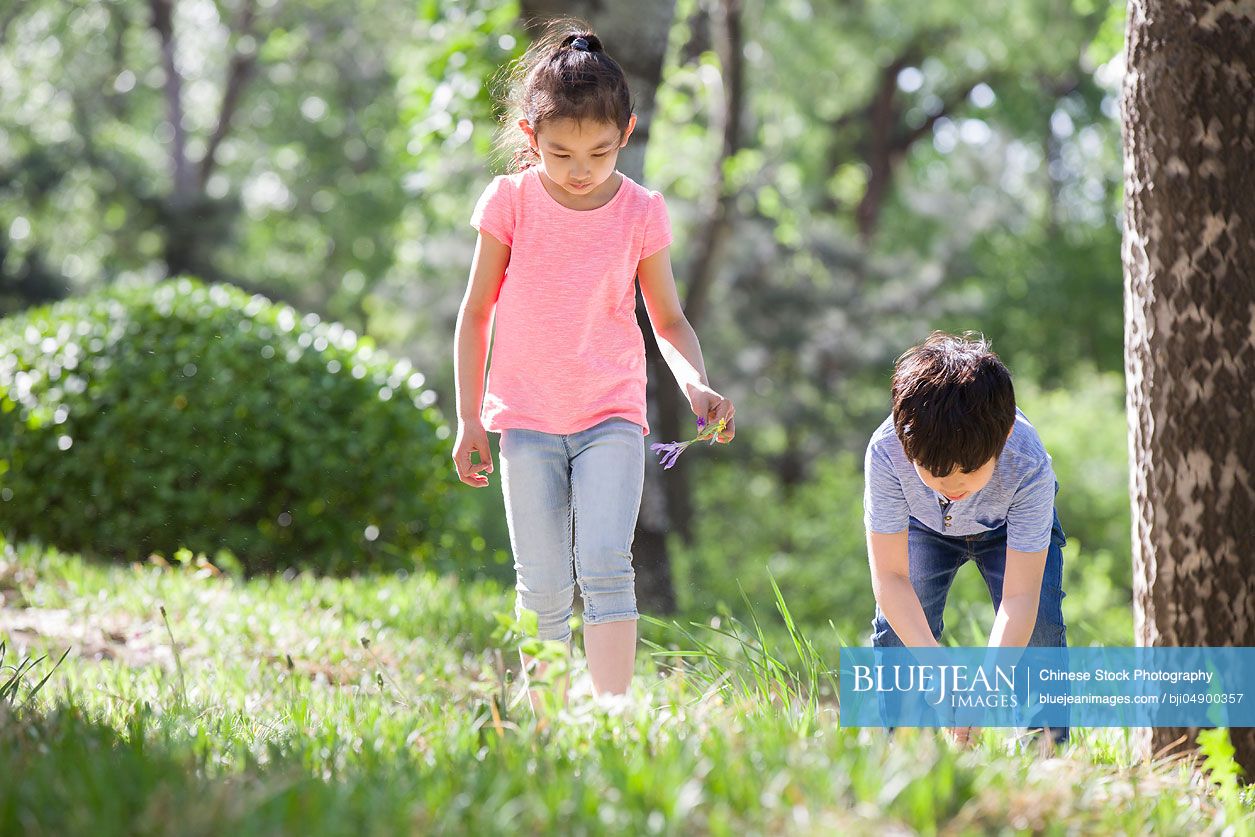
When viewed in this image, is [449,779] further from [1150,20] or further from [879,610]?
[1150,20]

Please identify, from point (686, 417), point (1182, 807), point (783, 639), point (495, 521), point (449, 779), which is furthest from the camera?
point (686, 417)

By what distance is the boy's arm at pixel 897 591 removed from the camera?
287cm

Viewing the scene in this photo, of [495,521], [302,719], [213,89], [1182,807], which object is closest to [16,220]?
[213,89]

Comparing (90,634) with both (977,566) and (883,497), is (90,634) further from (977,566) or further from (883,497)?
(977,566)

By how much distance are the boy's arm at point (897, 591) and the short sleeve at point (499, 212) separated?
1.18 metres

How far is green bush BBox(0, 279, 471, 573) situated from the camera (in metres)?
6.38

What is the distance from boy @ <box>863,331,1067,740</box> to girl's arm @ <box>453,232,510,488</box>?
0.97 m

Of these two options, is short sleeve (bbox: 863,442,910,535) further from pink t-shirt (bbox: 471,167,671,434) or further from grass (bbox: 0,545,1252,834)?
pink t-shirt (bbox: 471,167,671,434)

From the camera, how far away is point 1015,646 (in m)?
2.84

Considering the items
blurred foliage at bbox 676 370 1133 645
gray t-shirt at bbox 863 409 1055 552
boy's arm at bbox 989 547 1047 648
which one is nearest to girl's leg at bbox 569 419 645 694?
→ gray t-shirt at bbox 863 409 1055 552

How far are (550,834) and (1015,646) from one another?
146cm

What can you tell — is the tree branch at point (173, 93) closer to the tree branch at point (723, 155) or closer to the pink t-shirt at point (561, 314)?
the tree branch at point (723, 155)

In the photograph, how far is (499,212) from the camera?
311cm

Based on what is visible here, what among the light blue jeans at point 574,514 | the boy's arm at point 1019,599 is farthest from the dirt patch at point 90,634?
the boy's arm at point 1019,599
